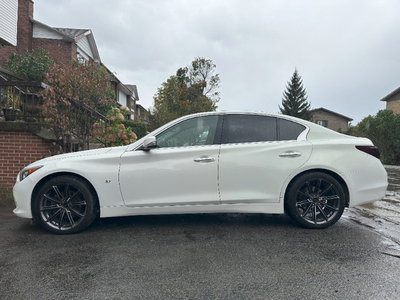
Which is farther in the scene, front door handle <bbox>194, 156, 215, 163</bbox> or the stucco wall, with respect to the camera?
the stucco wall

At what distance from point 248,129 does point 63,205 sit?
8.53 feet

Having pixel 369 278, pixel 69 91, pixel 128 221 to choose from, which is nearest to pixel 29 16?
pixel 69 91

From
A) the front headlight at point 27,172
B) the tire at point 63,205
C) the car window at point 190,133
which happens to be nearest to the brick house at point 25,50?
the front headlight at point 27,172

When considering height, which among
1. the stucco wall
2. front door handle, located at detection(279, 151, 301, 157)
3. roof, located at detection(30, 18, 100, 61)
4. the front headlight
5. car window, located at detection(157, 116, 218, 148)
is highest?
roof, located at detection(30, 18, 100, 61)

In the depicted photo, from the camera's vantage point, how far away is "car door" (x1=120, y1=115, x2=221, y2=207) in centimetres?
394

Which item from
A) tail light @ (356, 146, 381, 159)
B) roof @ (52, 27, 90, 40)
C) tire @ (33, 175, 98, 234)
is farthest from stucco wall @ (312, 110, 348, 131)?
tire @ (33, 175, 98, 234)

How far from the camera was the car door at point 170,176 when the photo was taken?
3941mm

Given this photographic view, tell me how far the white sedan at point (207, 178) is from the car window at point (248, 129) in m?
0.01

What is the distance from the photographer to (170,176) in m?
3.95

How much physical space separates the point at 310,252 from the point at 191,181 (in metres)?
1.60

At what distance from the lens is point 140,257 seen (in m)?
3.17

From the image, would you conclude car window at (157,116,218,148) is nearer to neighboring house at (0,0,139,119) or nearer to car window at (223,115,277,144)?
car window at (223,115,277,144)

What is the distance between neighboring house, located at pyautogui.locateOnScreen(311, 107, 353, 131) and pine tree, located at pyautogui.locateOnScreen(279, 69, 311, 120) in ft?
5.16

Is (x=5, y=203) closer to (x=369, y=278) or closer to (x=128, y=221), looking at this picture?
(x=128, y=221)
